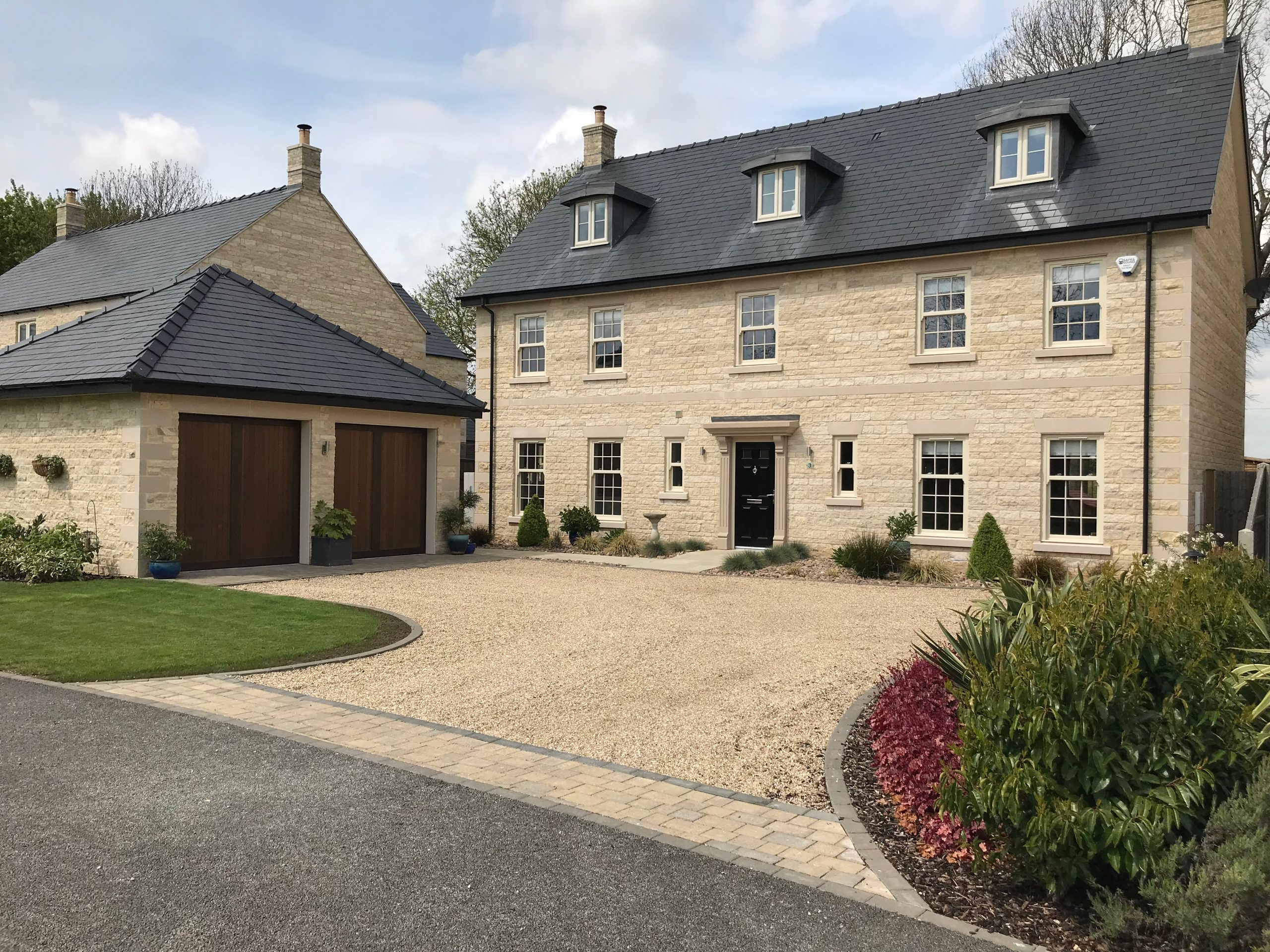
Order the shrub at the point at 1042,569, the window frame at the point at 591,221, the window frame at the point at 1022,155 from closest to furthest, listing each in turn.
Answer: the shrub at the point at 1042,569
the window frame at the point at 1022,155
the window frame at the point at 591,221

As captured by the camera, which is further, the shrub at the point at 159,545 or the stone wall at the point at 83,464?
the stone wall at the point at 83,464

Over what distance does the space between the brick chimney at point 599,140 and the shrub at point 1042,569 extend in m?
16.5

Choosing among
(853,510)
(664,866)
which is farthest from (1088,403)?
(664,866)

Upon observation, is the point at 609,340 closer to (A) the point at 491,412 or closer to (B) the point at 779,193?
(A) the point at 491,412

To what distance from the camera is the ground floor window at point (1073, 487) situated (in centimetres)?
1875

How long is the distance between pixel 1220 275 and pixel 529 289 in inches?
617

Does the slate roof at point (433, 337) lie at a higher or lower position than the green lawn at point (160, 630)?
higher

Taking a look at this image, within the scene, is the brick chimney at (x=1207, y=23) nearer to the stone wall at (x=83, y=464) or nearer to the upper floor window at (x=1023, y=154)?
the upper floor window at (x=1023, y=154)

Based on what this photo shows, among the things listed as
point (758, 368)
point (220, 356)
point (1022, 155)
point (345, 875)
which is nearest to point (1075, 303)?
point (1022, 155)

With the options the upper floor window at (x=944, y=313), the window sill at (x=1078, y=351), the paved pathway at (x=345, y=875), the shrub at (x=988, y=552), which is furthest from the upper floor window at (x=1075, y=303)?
the paved pathway at (x=345, y=875)

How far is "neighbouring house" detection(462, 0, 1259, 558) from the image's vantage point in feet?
60.6

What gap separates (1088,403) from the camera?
1870cm

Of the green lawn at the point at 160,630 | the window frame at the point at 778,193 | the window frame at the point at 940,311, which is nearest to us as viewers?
the green lawn at the point at 160,630

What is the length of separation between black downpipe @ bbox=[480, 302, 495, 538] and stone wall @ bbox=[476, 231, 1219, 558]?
14 cm
